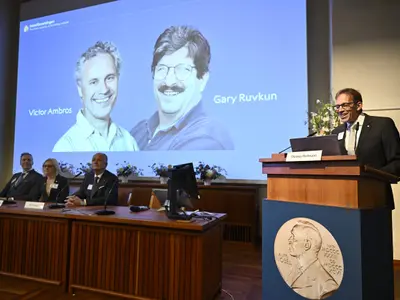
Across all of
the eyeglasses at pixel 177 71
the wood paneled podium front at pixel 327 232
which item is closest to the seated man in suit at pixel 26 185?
the eyeglasses at pixel 177 71

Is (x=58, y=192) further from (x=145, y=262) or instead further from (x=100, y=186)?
(x=145, y=262)

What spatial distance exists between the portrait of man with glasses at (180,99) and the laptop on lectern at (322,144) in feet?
9.20

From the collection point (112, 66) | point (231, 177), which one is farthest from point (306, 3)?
point (112, 66)

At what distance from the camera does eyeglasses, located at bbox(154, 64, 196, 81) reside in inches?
176

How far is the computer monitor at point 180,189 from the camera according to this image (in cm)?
221

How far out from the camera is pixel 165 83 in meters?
4.61

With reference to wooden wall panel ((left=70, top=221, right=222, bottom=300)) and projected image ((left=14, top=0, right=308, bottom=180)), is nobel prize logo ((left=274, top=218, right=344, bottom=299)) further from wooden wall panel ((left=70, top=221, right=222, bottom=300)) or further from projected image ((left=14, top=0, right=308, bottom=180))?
projected image ((left=14, top=0, right=308, bottom=180))

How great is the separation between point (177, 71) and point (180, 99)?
1.47ft

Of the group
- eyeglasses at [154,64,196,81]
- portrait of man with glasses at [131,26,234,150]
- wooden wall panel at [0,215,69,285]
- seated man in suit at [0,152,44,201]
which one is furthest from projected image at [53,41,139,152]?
wooden wall panel at [0,215,69,285]

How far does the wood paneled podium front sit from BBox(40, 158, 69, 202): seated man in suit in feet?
8.93

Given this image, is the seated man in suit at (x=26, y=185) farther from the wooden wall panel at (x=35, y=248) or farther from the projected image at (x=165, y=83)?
the projected image at (x=165, y=83)

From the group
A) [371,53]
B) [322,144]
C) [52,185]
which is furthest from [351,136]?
[52,185]

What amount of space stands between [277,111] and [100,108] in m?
2.99

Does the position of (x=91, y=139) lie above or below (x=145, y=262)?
above
